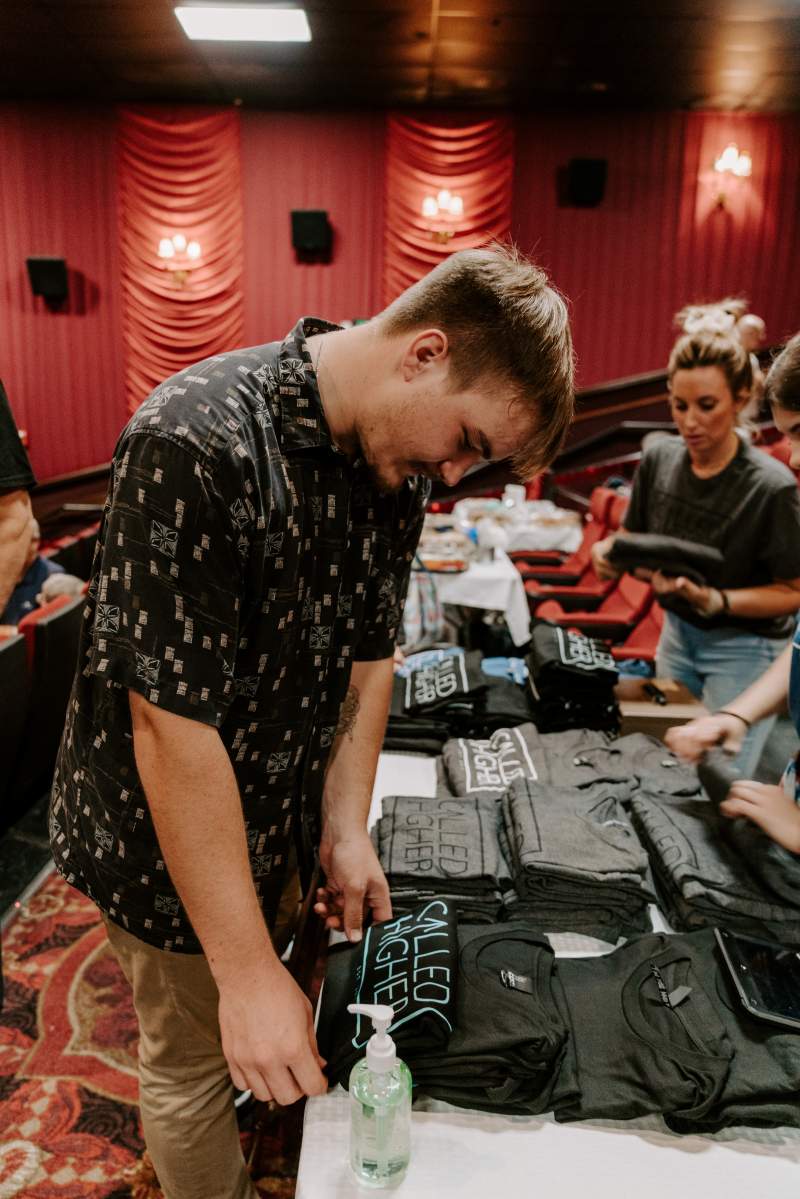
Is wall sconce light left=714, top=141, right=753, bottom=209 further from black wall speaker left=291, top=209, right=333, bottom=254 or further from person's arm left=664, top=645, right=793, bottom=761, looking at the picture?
person's arm left=664, top=645, right=793, bottom=761

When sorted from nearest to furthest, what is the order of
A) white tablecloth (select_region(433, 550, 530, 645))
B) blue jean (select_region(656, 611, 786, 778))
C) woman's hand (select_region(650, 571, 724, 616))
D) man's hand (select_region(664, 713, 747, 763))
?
man's hand (select_region(664, 713, 747, 763)), woman's hand (select_region(650, 571, 724, 616)), blue jean (select_region(656, 611, 786, 778)), white tablecloth (select_region(433, 550, 530, 645))

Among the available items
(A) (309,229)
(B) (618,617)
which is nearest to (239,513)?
(B) (618,617)

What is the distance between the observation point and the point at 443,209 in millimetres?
6473

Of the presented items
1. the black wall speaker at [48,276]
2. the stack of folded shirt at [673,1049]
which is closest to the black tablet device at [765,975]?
the stack of folded shirt at [673,1049]

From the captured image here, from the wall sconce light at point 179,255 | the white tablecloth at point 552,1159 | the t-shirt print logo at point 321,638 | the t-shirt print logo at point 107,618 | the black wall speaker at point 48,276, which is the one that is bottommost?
the white tablecloth at point 552,1159

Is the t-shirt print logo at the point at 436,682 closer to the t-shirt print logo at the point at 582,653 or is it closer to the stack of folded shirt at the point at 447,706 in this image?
Answer: the stack of folded shirt at the point at 447,706

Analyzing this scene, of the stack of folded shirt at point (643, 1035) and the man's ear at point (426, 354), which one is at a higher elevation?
the man's ear at point (426, 354)

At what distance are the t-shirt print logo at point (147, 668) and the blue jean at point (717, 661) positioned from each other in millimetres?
1619

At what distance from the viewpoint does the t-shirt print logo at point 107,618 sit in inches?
30.3

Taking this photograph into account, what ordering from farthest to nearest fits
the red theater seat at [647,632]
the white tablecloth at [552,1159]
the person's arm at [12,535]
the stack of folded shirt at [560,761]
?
1. the red theater seat at [647,632]
2. the person's arm at [12,535]
3. the stack of folded shirt at [560,761]
4. the white tablecloth at [552,1159]

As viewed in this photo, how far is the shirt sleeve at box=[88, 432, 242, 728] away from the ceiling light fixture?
16.5 feet

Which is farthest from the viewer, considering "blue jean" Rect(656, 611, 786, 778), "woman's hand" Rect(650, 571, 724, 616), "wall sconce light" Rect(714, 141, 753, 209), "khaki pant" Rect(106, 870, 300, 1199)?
"wall sconce light" Rect(714, 141, 753, 209)

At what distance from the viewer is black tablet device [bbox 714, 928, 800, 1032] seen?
100 cm

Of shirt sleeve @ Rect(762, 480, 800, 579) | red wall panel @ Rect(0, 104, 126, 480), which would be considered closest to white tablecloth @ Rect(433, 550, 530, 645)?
shirt sleeve @ Rect(762, 480, 800, 579)
